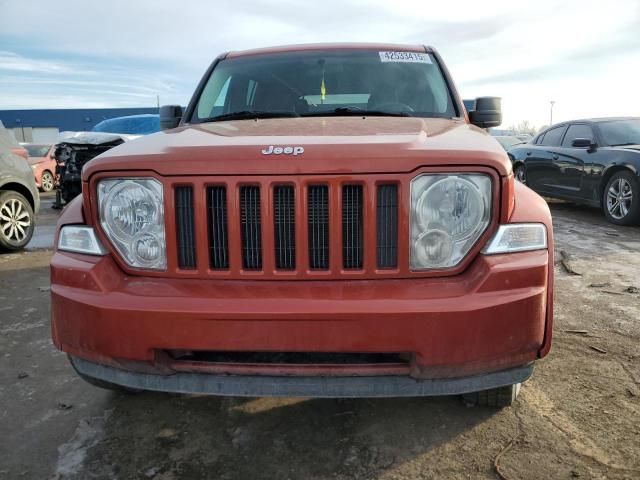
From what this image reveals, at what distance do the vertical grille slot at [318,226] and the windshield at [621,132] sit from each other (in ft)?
24.3

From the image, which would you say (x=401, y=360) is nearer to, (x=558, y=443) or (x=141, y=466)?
(x=558, y=443)

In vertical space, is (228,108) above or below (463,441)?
above

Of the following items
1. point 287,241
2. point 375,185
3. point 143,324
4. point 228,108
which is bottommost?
point 143,324

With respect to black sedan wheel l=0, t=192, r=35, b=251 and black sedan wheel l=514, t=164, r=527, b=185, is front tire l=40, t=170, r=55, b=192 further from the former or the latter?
black sedan wheel l=514, t=164, r=527, b=185

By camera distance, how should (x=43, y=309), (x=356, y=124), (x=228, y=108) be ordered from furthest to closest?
1. (x=43, y=309)
2. (x=228, y=108)
3. (x=356, y=124)

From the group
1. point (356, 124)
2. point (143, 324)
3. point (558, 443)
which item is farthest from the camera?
point (356, 124)

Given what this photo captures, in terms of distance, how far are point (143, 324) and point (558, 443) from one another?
5.76 ft

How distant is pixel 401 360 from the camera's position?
1.88 m

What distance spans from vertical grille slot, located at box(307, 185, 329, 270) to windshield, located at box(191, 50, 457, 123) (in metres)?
1.20

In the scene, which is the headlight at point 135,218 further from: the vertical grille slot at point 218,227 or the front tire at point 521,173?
the front tire at point 521,173

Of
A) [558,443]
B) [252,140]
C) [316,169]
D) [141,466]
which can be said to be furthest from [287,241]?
[558,443]

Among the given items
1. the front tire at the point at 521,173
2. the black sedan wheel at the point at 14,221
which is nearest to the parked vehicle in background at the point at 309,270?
the black sedan wheel at the point at 14,221

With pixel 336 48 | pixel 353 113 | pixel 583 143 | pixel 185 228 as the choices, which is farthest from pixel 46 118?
pixel 185 228

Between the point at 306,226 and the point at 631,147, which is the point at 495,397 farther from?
the point at 631,147
